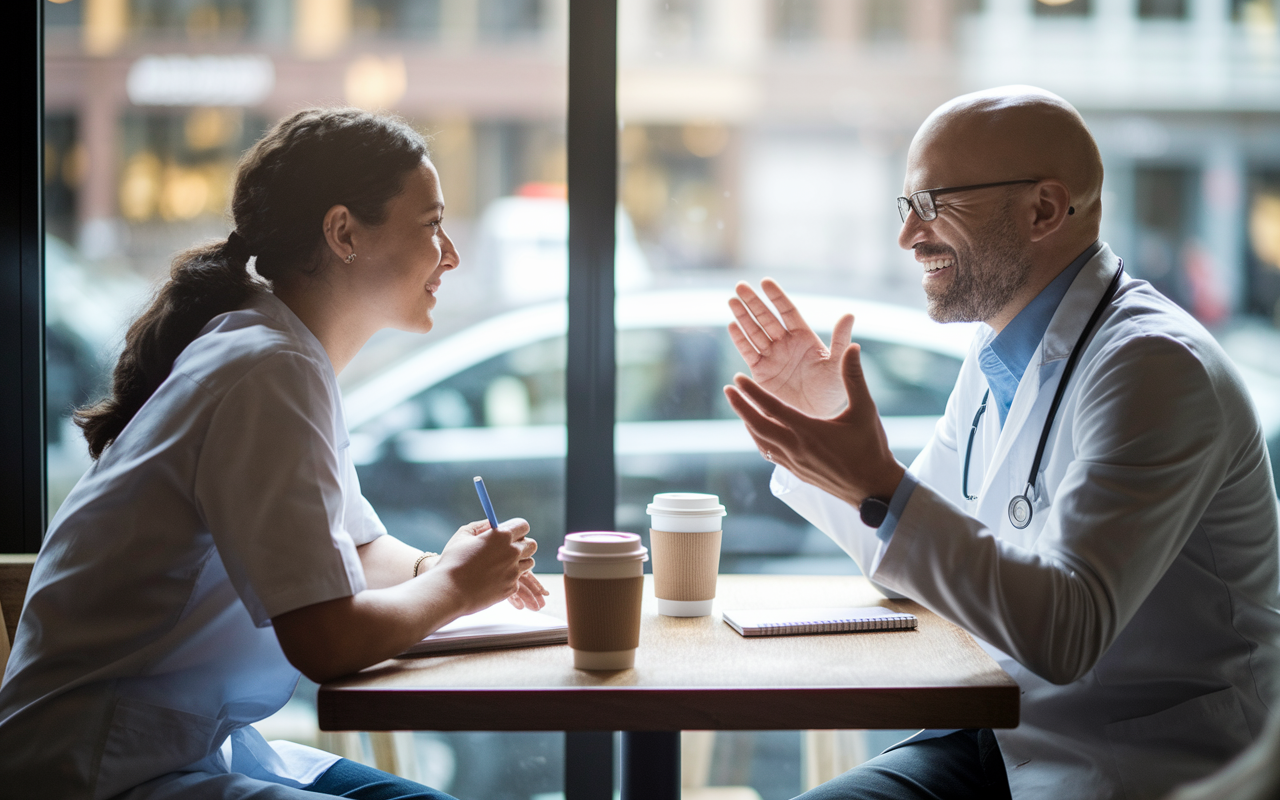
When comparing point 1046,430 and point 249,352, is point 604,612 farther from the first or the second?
point 1046,430

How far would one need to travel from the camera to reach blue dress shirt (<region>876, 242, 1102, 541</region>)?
1619 mm

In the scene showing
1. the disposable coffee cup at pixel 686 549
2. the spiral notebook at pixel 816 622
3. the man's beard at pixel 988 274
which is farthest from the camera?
the man's beard at pixel 988 274

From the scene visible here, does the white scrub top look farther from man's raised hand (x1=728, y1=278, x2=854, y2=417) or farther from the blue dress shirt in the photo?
the blue dress shirt

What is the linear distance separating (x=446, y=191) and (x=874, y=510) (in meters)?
1.33

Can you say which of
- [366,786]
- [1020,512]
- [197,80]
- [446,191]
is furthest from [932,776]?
[197,80]

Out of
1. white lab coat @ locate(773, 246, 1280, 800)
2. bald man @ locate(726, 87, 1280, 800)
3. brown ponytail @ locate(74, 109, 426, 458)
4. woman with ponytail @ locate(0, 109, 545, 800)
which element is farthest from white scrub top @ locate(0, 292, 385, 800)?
white lab coat @ locate(773, 246, 1280, 800)

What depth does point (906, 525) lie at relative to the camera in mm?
1277

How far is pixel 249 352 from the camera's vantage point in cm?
127

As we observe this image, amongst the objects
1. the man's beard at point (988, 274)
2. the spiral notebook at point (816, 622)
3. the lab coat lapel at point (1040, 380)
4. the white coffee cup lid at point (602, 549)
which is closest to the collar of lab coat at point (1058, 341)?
the lab coat lapel at point (1040, 380)

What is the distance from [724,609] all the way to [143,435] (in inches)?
36.1

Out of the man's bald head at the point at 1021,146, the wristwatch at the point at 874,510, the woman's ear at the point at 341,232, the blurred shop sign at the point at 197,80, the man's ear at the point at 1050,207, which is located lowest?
the wristwatch at the point at 874,510

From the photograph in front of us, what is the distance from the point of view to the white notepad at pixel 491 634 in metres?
1.32

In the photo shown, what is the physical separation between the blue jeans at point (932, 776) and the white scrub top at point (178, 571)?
85 cm

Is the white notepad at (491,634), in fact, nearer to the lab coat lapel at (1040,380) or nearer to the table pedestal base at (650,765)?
the table pedestal base at (650,765)
